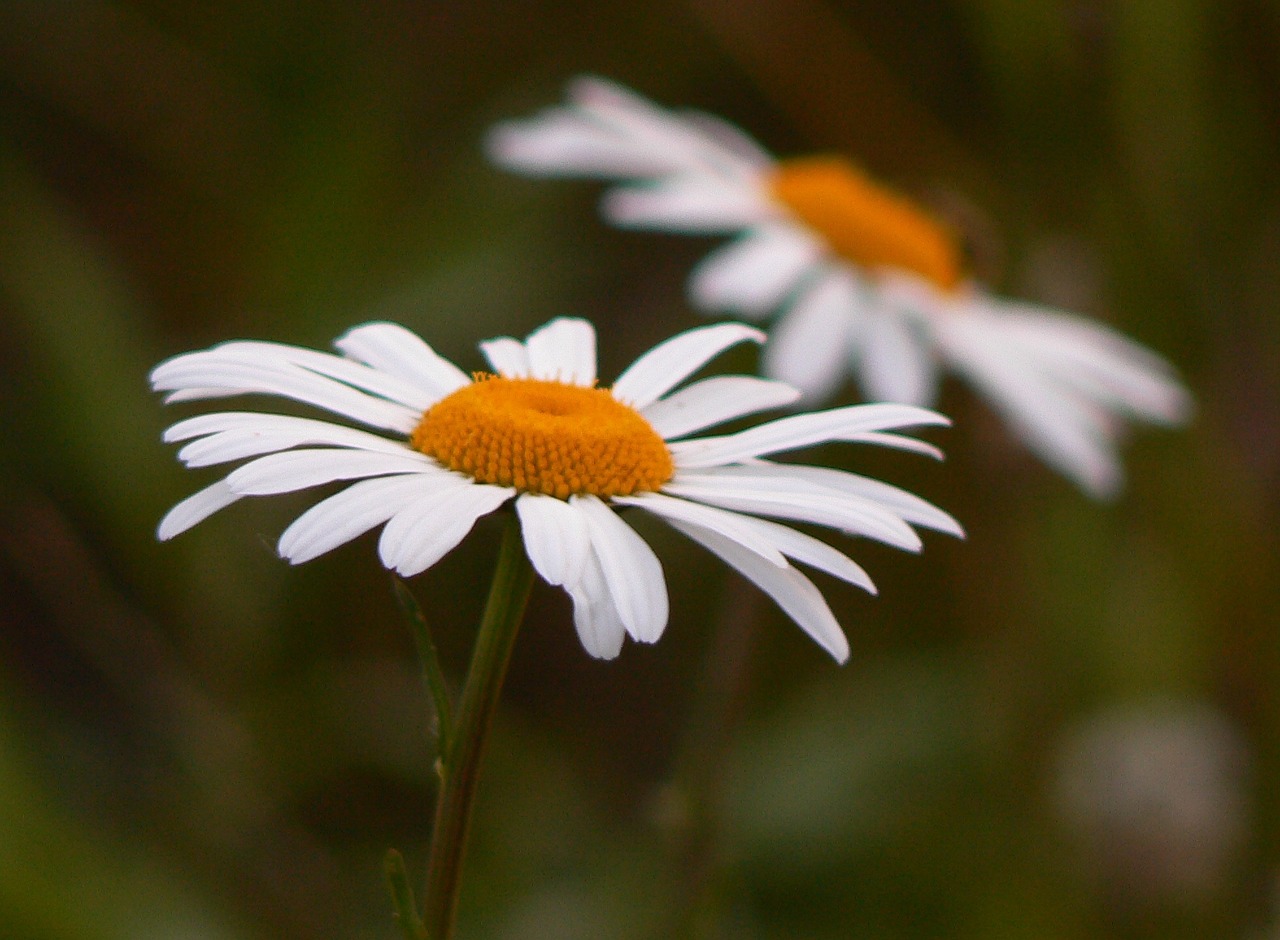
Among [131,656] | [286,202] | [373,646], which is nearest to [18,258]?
[286,202]

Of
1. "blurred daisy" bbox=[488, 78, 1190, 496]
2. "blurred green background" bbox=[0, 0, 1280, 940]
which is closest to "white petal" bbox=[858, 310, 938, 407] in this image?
"blurred daisy" bbox=[488, 78, 1190, 496]

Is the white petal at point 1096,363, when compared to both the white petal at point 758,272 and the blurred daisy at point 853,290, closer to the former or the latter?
the blurred daisy at point 853,290

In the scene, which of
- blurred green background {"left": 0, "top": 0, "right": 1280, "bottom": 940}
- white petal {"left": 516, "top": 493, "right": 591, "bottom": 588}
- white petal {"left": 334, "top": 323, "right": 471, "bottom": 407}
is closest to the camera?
white petal {"left": 516, "top": 493, "right": 591, "bottom": 588}

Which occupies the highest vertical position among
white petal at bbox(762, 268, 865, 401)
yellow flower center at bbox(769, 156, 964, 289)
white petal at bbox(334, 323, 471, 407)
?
yellow flower center at bbox(769, 156, 964, 289)

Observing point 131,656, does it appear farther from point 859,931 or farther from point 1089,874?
point 1089,874

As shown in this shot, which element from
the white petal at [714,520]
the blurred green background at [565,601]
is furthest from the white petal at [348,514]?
the blurred green background at [565,601]

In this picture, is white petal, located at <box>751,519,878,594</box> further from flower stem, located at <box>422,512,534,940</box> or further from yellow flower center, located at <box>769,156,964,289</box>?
yellow flower center, located at <box>769,156,964,289</box>

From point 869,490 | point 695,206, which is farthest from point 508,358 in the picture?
point 695,206
